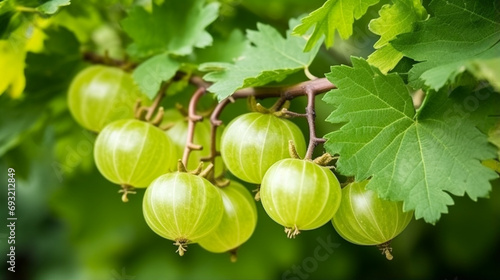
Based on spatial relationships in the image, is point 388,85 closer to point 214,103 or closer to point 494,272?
point 214,103

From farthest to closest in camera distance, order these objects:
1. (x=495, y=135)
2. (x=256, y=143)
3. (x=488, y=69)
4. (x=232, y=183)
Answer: (x=232, y=183) < (x=256, y=143) < (x=495, y=135) < (x=488, y=69)

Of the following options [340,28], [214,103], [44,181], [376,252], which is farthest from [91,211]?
[340,28]

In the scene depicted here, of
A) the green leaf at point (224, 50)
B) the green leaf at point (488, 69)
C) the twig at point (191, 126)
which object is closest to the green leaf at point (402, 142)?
the green leaf at point (488, 69)

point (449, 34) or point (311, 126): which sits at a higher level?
point (449, 34)

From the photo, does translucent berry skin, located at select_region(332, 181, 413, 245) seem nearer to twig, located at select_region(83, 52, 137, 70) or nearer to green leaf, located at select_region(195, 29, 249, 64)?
green leaf, located at select_region(195, 29, 249, 64)

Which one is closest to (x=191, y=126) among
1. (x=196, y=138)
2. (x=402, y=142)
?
(x=196, y=138)

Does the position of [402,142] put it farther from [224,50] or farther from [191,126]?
[224,50]

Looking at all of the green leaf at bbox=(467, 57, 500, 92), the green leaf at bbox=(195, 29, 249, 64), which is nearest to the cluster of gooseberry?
the green leaf at bbox=(195, 29, 249, 64)
